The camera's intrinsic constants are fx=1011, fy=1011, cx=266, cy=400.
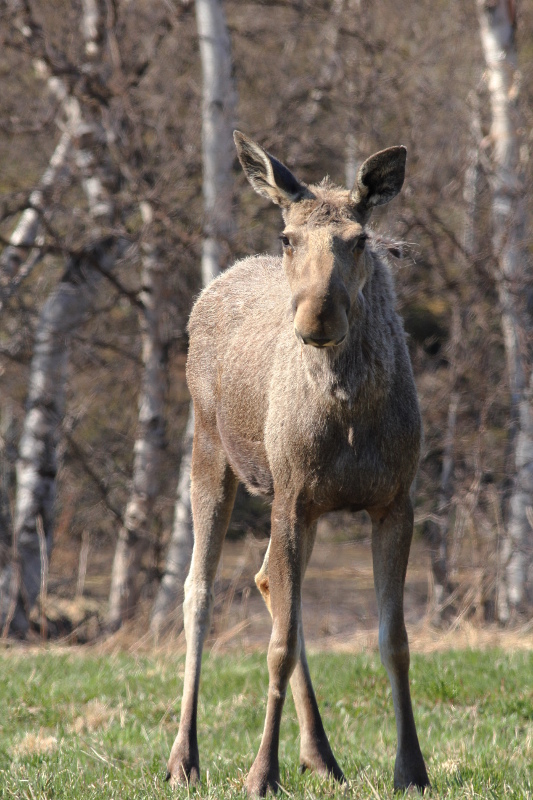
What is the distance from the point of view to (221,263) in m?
10.5

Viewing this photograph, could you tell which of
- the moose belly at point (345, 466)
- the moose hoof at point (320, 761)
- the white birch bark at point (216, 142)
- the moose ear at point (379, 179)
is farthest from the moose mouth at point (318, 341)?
the white birch bark at point (216, 142)

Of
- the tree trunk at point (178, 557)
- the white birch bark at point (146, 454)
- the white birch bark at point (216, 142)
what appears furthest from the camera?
the white birch bark at point (146, 454)

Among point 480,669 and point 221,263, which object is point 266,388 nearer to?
point 480,669

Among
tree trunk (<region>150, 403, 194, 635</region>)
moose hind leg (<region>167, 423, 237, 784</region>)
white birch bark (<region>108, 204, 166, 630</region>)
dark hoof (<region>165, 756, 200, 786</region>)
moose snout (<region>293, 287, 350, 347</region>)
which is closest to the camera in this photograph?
moose snout (<region>293, 287, 350, 347</region>)

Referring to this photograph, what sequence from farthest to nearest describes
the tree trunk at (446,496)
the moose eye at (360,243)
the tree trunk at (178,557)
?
the tree trunk at (446,496) → the tree trunk at (178,557) → the moose eye at (360,243)

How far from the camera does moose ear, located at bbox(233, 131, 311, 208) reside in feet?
14.5

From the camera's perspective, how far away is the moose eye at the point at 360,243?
13.7 feet

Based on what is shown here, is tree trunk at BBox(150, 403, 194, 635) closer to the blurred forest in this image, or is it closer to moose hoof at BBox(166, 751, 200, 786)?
the blurred forest

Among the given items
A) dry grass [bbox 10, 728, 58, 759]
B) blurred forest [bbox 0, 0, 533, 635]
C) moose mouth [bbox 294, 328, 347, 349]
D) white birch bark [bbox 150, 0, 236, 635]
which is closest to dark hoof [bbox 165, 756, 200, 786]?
dry grass [bbox 10, 728, 58, 759]

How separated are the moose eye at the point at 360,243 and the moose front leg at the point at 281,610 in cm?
114

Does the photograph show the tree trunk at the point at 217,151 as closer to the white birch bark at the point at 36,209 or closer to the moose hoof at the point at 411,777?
the white birch bark at the point at 36,209

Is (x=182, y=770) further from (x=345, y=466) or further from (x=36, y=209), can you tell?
(x=36, y=209)

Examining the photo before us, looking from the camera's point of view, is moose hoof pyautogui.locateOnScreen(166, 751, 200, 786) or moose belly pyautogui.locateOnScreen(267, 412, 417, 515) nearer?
moose belly pyautogui.locateOnScreen(267, 412, 417, 515)

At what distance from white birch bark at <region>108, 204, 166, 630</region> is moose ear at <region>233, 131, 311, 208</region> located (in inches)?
265
